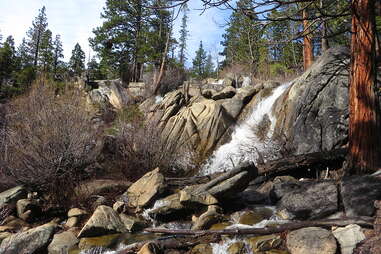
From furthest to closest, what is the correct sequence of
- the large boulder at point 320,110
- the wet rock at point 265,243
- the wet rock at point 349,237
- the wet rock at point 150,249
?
the large boulder at point 320,110
the wet rock at point 150,249
the wet rock at point 265,243
the wet rock at point 349,237

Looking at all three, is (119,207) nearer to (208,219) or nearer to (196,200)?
(196,200)

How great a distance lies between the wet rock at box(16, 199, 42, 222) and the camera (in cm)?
648

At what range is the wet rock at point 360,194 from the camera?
14.3 feet

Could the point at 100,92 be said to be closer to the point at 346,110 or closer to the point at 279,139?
the point at 279,139

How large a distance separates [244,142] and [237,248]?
7.69 m

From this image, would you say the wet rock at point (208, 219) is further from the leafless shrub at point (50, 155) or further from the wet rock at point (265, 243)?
the leafless shrub at point (50, 155)

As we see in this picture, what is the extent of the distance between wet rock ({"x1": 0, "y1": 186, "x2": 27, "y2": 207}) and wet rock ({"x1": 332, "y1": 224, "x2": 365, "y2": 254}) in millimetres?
6626

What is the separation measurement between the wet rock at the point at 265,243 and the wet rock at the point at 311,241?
0.18 m

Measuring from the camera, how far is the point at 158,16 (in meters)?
27.1

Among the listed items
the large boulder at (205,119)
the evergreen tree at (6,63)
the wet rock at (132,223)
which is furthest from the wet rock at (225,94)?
the evergreen tree at (6,63)

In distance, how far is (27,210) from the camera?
654 centimetres

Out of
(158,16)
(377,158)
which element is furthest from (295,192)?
(158,16)

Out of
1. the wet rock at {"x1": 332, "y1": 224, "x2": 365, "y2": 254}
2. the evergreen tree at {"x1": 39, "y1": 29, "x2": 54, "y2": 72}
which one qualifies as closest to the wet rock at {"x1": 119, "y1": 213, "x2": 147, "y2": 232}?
the wet rock at {"x1": 332, "y1": 224, "x2": 365, "y2": 254}

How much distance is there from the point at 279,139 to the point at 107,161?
5509mm
